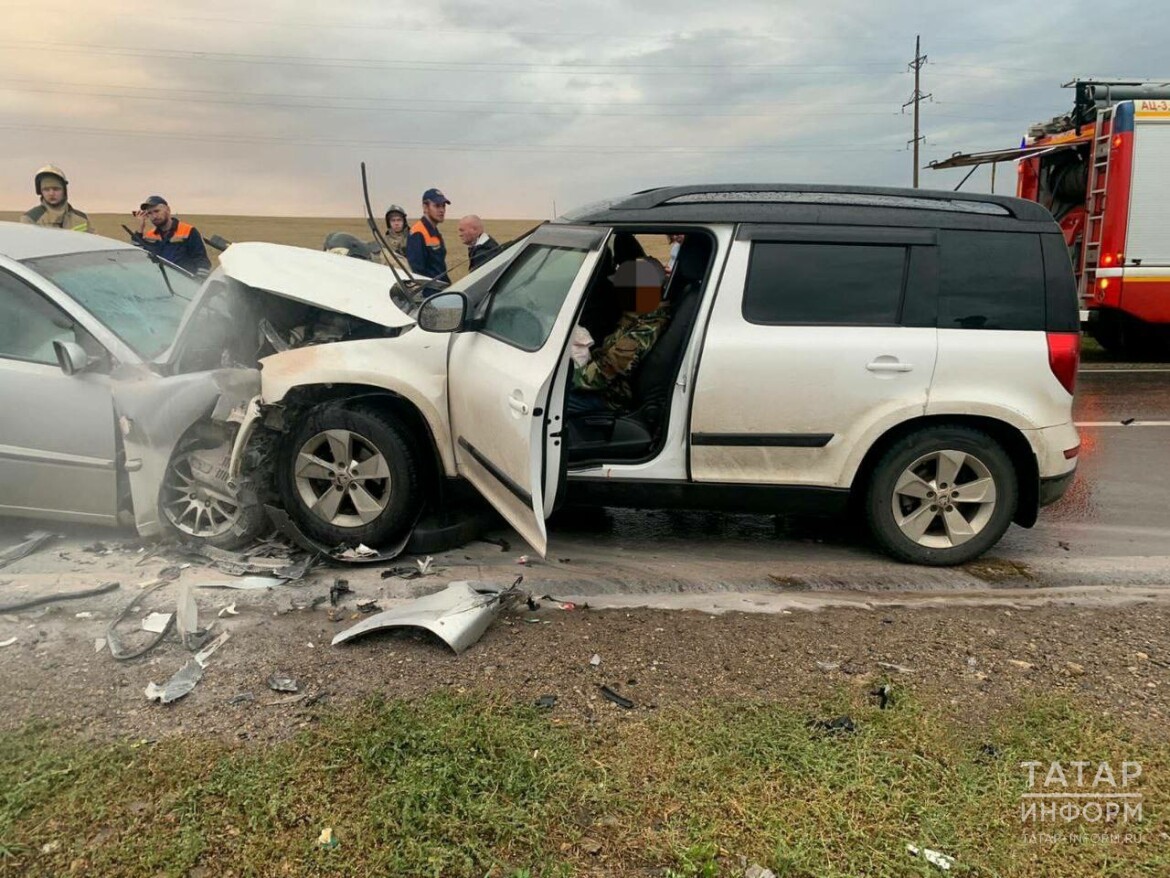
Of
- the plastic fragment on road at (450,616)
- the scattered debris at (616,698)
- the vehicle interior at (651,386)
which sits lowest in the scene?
the scattered debris at (616,698)

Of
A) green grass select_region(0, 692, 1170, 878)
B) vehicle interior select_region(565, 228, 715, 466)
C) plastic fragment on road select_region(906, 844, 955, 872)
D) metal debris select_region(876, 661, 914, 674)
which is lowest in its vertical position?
plastic fragment on road select_region(906, 844, 955, 872)

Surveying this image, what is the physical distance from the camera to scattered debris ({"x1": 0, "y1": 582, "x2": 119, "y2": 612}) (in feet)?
11.4

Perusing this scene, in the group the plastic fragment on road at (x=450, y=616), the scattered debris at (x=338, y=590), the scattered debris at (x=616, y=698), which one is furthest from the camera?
the scattered debris at (x=338, y=590)

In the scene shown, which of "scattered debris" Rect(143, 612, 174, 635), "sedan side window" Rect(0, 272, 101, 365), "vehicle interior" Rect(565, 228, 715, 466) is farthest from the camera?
"sedan side window" Rect(0, 272, 101, 365)

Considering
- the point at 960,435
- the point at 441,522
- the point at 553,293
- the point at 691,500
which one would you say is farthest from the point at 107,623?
the point at 960,435

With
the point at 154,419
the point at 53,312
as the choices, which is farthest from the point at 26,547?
the point at 53,312

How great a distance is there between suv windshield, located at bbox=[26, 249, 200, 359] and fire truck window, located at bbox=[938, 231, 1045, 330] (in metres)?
3.88

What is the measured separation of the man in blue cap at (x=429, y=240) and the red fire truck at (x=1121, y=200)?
7.46 m

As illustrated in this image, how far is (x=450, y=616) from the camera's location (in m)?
3.22

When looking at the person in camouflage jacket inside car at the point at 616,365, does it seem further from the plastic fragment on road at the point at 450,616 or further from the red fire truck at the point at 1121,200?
the red fire truck at the point at 1121,200

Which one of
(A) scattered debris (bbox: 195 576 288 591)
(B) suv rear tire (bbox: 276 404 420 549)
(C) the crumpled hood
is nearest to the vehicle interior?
(B) suv rear tire (bbox: 276 404 420 549)

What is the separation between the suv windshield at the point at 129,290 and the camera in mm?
4305

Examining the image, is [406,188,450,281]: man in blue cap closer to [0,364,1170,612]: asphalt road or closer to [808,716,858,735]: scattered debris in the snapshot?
[0,364,1170,612]: asphalt road

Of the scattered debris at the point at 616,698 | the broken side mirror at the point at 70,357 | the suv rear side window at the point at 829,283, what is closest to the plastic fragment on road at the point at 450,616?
the scattered debris at the point at 616,698
